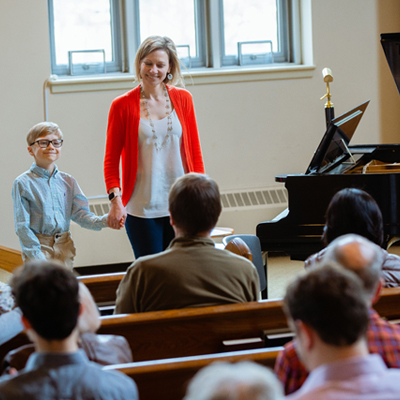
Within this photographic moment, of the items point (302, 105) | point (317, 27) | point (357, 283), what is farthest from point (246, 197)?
point (357, 283)

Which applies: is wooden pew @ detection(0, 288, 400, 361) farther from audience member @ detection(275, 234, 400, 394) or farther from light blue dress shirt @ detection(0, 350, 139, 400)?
light blue dress shirt @ detection(0, 350, 139, 400)

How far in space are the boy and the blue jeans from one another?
0.99ft

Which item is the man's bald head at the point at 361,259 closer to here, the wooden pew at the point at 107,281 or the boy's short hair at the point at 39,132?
the wooden pew at the point at 107,281

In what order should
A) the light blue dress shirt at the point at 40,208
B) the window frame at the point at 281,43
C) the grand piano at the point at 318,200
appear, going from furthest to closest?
the window frame at the point at 281,43 → the grand piano at the point at 318,200 → the light blue dress shirt at the point at 40,208

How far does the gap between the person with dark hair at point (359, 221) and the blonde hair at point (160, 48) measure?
3.58 feet

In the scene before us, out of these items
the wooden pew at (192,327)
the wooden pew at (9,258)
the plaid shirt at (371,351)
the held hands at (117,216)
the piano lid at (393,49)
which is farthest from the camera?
the wooden pew at (9,258)

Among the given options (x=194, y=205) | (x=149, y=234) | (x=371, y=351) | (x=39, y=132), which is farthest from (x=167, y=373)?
(x=39, y=132)

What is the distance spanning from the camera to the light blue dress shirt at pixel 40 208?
280 cm

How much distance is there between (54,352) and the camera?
1144 millimetres

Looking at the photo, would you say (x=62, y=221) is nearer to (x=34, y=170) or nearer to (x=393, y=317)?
(x=34, y=170)

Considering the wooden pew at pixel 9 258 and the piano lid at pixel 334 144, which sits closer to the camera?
the piano lid at pixel 334 144

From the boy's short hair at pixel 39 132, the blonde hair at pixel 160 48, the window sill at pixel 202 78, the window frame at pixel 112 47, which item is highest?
the window frame at pixel 112 47

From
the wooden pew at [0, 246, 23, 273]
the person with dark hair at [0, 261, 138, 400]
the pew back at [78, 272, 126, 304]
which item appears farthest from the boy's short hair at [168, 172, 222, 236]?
the wooden pew at [0, 246, 23, 273]

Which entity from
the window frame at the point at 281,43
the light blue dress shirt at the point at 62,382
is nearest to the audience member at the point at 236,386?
the light blue dress shirt at the point at 62,382
